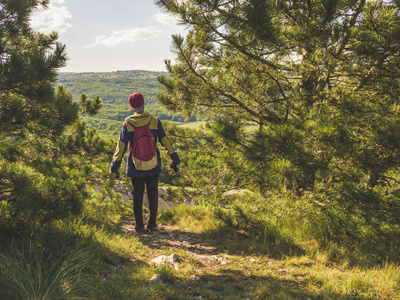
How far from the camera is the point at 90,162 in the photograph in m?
7.92

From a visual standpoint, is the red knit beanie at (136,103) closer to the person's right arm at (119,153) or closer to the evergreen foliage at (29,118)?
the person's right arm at (119,153)

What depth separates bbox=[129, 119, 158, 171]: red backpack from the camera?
164 inches

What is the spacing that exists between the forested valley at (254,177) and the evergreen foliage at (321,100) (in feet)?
0.08

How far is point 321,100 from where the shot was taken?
4141mm

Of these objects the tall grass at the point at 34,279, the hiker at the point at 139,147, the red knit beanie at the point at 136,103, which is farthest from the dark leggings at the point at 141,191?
the tall grass at the point at 34,279

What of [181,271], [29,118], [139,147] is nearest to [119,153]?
[139,147]

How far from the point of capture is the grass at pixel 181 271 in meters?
2.17

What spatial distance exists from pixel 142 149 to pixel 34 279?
238 centimetres

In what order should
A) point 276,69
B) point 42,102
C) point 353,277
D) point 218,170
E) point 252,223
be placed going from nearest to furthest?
point 353,277 → point 42,102 → point 252,223 → point 276,69 → point 218,170

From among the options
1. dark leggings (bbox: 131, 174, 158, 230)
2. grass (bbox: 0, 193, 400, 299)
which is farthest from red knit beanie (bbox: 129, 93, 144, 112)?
grass (bbox: 0, 193, 400, 299)

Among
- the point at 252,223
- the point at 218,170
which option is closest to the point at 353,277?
the point at 252,223

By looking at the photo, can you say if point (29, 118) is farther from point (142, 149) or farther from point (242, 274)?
point (242, 274)

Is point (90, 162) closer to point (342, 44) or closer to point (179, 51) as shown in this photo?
point (179, 51)

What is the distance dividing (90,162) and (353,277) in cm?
759
